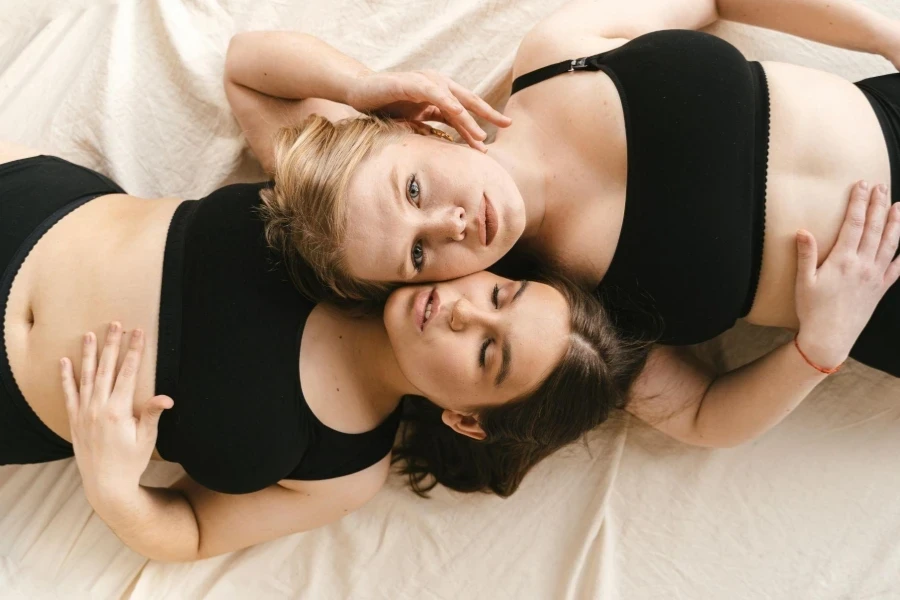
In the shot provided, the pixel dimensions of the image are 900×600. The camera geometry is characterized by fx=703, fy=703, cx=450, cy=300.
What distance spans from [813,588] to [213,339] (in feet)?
4.55

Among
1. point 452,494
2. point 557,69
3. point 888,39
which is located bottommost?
point 452,494

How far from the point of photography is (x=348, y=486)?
1.46 meters

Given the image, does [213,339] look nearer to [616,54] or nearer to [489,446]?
[489,446]

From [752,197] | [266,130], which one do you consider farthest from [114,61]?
[752,197]

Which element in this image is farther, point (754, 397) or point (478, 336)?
point (754, 397)

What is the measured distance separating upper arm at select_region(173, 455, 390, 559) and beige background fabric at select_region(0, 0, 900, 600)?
0.19 meters

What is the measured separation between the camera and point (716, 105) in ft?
4.34

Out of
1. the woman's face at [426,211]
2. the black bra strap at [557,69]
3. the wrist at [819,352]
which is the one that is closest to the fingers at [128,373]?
the woman's face at [426,211]

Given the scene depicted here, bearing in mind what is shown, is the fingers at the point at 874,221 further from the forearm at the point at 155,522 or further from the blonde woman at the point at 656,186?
the forearm at the point at 155,522

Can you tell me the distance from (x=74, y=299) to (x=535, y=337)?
0.88m

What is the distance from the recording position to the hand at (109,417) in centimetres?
130

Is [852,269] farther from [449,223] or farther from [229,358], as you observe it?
[229,358]

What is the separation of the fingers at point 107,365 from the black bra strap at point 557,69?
948mm

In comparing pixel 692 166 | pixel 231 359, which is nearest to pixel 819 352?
pixel 692 166
